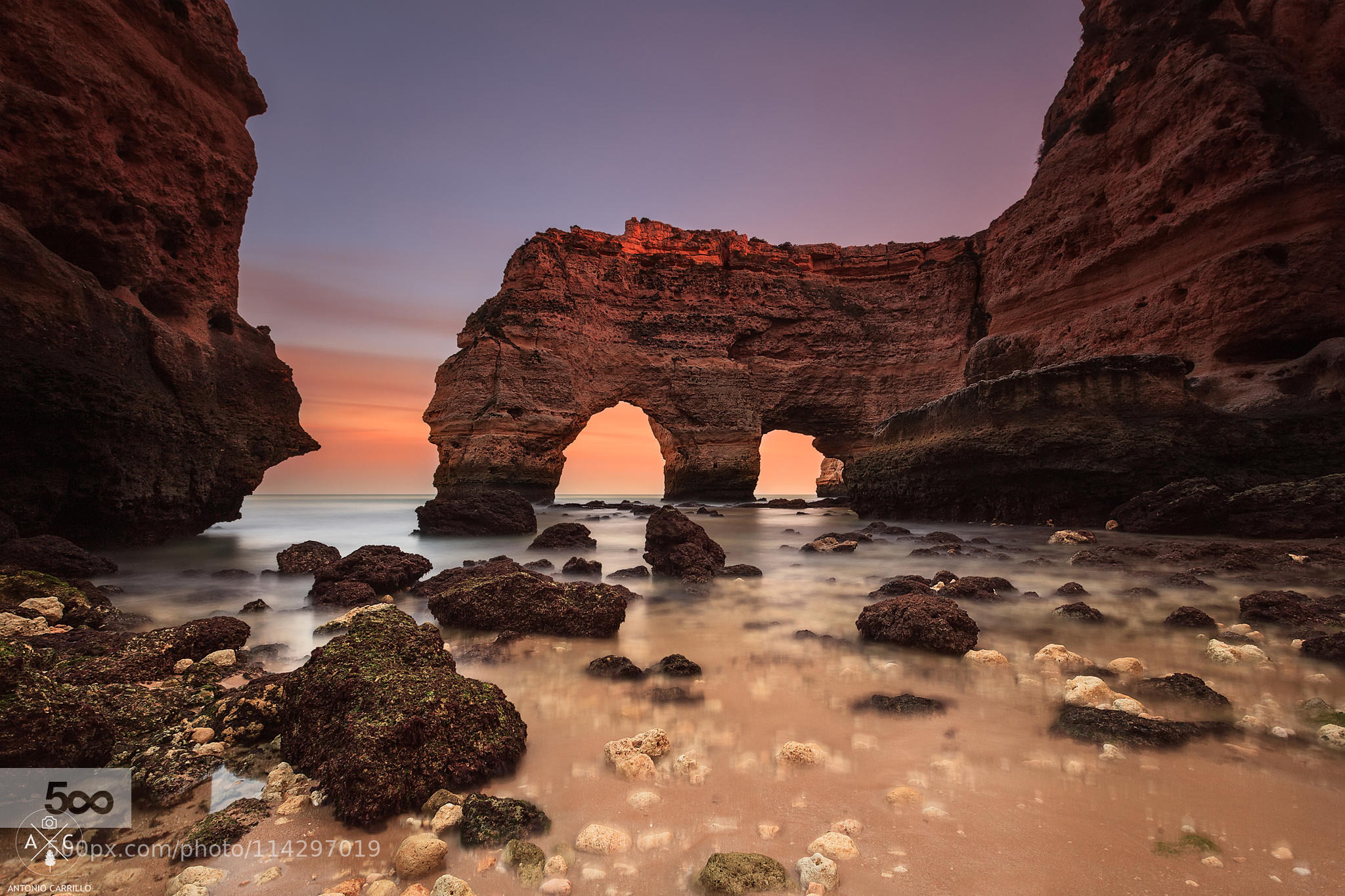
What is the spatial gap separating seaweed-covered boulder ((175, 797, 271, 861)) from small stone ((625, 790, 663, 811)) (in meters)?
1.02

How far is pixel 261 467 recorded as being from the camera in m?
9.29

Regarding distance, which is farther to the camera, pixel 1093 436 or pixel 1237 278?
pixel 1237 278

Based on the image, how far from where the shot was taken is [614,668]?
107 inches

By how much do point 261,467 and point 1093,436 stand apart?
1363cm

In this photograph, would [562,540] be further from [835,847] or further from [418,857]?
[835,847]

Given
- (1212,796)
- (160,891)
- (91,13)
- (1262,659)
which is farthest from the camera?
(91,13)

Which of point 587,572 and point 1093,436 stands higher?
point 1093,436

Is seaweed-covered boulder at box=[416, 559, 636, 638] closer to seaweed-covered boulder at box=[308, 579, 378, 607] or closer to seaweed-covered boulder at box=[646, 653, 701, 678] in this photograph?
seaweed-covered boulder at box=[646, 653, 701, 678]

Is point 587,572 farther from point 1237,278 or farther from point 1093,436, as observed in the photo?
point 1237,278

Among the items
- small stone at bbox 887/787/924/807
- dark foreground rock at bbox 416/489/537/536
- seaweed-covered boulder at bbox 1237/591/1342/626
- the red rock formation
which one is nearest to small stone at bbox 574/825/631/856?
small stone at bbox 887/787/924/807

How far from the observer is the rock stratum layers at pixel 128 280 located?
577 centimetres

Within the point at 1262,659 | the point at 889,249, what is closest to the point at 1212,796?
the point at 1262,659

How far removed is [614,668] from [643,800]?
1.14 m

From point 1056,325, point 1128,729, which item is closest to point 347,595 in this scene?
point 1128,729
